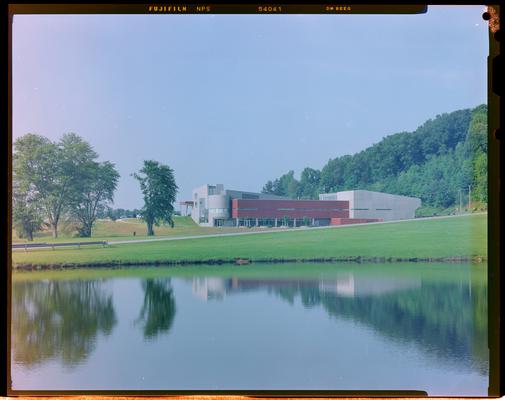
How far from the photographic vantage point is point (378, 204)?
148 inches

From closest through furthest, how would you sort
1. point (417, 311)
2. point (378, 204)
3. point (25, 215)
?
point (25, 215)
point (378, 204)
point (417, 311)

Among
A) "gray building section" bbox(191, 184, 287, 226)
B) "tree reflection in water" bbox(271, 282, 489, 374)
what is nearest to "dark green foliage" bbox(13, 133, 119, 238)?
"gray building section" bbox(191, 184, 287, 226)

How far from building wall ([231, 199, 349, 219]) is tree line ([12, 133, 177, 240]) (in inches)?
22.7

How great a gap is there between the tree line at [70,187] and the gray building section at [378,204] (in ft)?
4.17

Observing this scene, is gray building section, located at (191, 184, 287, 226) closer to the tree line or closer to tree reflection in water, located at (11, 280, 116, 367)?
the tree line

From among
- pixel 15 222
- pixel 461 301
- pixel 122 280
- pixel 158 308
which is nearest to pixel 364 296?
pixel 461 301

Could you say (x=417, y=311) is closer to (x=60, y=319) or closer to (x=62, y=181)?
Result: (x=60, y=319)

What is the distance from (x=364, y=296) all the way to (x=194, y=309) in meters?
1.46

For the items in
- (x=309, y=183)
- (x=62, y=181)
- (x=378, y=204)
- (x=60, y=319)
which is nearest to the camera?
(x=60, y=319)

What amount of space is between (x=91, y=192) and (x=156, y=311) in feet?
3.43

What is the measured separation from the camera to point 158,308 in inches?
142

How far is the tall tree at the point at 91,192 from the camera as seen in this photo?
11.2ft

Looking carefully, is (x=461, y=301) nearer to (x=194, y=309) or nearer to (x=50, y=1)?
(x=194, y=309)

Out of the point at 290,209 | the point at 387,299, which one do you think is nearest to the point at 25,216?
the point at 290,209
